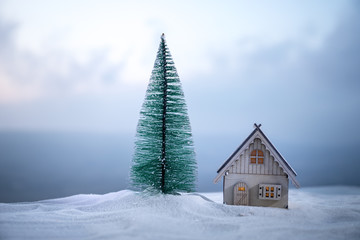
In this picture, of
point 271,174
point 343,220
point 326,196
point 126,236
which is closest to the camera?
point 126,236

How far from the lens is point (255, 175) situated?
851 centimetres

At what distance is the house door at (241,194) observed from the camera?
852cm

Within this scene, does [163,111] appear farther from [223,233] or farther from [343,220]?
[343,220]

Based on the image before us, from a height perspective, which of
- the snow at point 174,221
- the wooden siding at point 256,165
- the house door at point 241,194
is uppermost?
the wooden siding at point 256,165

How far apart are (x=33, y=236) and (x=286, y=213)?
6.06 m

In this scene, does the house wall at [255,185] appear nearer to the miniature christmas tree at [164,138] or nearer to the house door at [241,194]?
the house door at [241,194]

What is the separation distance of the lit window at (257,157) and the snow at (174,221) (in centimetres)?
128

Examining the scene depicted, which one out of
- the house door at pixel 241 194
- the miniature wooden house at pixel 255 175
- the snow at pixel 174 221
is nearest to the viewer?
the snow at pixel 174 221

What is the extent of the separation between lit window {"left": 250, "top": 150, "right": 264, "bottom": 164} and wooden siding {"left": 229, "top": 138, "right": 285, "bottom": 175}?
0.08m

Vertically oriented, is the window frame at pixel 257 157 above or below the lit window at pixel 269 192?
above

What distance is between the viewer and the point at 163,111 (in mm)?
8859

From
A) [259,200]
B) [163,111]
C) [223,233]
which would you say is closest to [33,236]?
[223,233]

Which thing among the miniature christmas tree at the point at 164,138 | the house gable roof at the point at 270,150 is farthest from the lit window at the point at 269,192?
the miniature christmas tree at the point at 164,138

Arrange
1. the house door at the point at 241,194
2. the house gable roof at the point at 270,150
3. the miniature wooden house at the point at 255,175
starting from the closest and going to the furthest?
the house gable roof at the point at 270,150 < the miniature wooden house at the point at 255,175 < the house door at the point at 241,194
